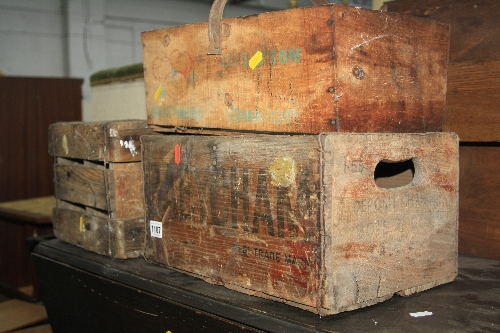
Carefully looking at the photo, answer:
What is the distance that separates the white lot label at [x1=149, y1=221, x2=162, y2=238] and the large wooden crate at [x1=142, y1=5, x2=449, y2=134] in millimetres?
355

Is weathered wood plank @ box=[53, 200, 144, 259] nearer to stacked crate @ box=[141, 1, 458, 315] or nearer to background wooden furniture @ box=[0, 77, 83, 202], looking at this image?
stacked crate @ box=[141, 1, 458, 315]

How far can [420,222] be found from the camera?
59.7 inches

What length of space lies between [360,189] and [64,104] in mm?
3880

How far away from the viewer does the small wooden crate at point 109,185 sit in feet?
6.61

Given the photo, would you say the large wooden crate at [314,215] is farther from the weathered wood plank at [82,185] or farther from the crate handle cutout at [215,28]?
the weathered wood plank at [82,185]

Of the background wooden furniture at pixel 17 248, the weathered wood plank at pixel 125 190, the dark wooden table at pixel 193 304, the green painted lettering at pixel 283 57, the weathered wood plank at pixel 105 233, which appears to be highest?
the green painted lettering at pixel 283 57

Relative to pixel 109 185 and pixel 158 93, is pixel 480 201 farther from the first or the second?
pixel 109 185

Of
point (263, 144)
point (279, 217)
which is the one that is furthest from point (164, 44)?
point (279, 217)

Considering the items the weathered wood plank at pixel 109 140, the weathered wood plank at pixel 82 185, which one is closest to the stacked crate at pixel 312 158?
the weathered wood plank at pixel 109 140

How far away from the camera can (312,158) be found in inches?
51.6

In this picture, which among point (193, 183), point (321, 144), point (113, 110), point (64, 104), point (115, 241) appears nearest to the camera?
point (321, 144)

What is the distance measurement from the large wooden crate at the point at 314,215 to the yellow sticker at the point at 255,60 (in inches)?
8.5

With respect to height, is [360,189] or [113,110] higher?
[113,110]

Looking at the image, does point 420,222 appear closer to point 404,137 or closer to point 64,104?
point 404,137
